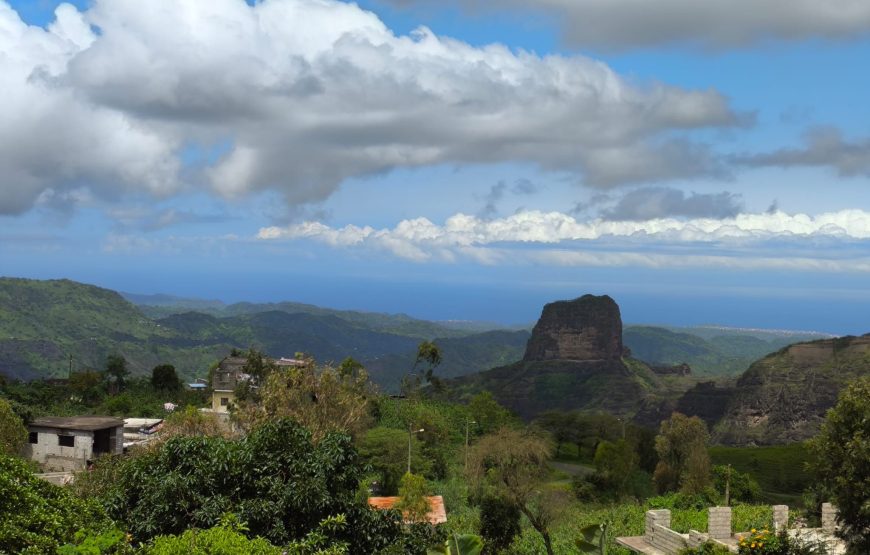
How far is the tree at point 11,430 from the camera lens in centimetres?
3928

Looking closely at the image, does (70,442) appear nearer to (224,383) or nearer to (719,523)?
(224,383)

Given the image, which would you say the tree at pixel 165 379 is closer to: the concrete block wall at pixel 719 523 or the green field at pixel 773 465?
the green field at pixel 773 465

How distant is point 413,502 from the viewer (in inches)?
1188

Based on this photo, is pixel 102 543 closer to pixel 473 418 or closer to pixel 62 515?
pixel 62 515

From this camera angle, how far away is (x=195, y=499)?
14.2 metres

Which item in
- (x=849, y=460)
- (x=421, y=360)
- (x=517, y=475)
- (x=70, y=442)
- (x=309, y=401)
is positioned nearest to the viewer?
(x=849, y=460)

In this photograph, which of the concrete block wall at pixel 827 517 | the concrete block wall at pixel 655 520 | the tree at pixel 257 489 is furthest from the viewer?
the concrete block wall at pixel 655 520

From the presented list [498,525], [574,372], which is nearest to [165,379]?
[498,525]

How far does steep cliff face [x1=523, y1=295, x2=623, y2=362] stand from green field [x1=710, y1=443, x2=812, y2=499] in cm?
9245

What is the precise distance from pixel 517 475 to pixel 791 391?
92.0m

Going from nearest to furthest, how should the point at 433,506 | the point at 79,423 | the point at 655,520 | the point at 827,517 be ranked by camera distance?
the point at 827,517, the point at 655,520, the point at 433,506, the point at 79,423

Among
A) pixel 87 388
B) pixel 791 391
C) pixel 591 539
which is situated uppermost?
pixel 591 539

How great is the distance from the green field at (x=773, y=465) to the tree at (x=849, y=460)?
42.6 metres

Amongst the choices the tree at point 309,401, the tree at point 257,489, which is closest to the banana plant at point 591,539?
the tree at point 257,489
